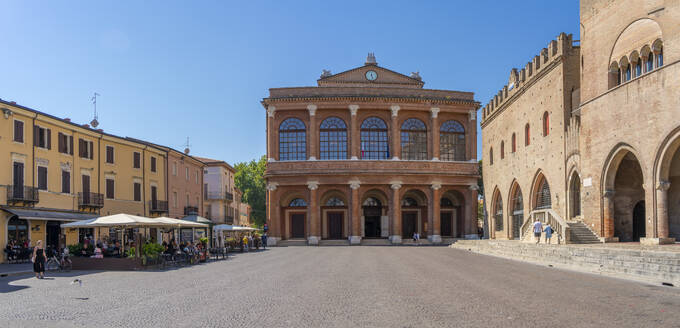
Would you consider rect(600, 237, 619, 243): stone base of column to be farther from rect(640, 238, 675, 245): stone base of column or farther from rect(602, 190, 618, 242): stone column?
rect(640, 238, 675, 245): stone base of column

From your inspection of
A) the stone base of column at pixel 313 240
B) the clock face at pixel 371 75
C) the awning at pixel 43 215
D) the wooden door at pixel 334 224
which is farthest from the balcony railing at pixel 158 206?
the clock face at pixel 371 75

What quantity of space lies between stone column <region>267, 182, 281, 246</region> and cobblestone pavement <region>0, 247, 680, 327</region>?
27953mm

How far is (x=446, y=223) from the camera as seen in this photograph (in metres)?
48.4

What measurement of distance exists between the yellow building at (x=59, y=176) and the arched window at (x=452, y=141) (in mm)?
23936

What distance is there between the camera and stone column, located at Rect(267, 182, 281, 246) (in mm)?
45062

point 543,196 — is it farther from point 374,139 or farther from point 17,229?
point 17,229

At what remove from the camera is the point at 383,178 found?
45.1 metres

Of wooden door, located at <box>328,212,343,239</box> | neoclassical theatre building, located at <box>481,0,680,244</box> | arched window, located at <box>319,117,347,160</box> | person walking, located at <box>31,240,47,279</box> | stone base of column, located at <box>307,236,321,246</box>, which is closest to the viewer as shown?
person walking, located at <box>31,240,47,279</box>

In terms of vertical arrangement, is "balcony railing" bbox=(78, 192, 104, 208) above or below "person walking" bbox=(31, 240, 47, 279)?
above

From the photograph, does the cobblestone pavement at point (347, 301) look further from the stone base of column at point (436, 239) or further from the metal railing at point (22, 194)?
the stone base of column at point (436, 239)

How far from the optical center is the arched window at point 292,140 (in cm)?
4594

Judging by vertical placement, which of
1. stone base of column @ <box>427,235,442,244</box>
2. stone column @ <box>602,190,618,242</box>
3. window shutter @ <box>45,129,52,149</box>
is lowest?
stone base of column @ <box>427,235,442,244</box>

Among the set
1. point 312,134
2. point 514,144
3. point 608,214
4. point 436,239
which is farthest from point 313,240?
point 608,214

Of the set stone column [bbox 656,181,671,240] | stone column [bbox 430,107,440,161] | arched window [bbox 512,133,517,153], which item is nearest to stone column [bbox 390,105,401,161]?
stone column [bbox 430,107,440,161]
